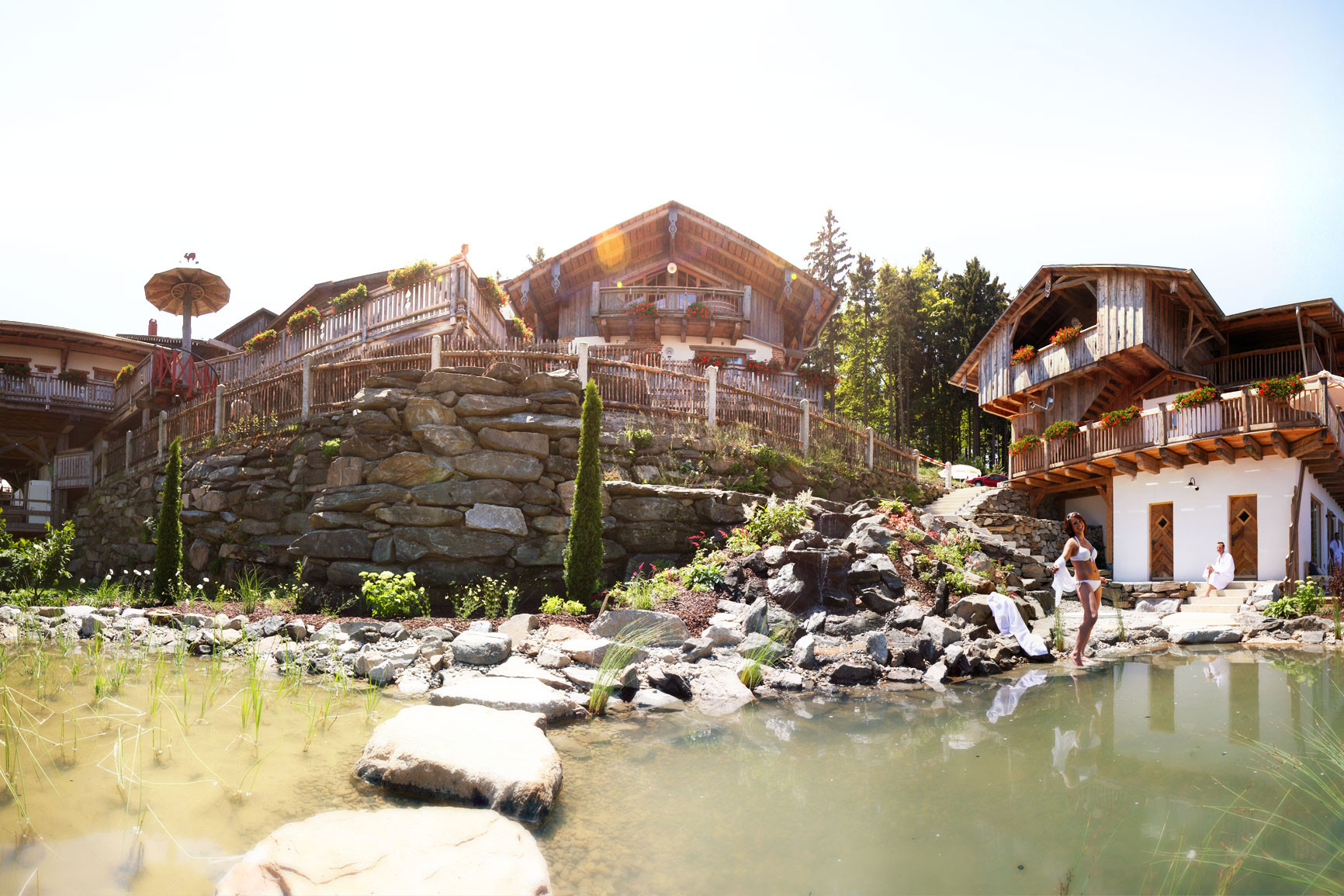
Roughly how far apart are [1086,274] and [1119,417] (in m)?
5.12

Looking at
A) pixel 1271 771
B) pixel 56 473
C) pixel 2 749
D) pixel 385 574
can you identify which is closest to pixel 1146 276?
pixel 1271 771

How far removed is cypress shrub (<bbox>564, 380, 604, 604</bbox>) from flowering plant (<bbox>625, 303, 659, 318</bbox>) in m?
11.3

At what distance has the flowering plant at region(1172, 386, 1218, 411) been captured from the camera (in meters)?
16.4

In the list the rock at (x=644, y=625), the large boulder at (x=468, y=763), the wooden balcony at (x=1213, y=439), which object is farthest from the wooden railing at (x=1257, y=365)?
the large boulder at (x=468, y=763)

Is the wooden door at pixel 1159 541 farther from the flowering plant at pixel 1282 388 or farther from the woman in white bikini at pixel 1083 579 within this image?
the woman in white bikini at pixel 1083 579

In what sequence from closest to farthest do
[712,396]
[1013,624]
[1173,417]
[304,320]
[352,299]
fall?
[1013,624] → [712,396] → [352,299] → [1173,417] → [304,320]

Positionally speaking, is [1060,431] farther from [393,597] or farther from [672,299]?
[393,597]

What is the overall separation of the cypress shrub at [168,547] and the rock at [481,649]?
662cm

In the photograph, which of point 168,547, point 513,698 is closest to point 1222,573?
point 513,698

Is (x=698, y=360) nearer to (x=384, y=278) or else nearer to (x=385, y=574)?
(x=385, y=574)

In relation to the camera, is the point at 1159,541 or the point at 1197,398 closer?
the point at 1197,398

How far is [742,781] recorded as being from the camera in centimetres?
459

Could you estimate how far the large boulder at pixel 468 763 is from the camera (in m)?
4.09

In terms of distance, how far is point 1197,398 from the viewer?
16562mm
